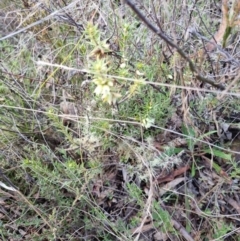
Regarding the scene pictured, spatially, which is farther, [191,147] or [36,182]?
[36,182]

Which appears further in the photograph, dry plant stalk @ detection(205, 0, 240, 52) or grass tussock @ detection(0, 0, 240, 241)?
grass tussock @ detection(0, 0, 240, 241)

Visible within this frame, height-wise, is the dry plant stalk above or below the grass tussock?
above

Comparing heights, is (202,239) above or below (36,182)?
below

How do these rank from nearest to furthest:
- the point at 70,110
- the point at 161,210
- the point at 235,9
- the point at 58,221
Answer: the point at 235,9, the point at 161,210, the point at 58,221, the point at 70,110

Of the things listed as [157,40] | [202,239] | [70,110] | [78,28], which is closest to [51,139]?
[70,110]

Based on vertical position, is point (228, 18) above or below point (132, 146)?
above

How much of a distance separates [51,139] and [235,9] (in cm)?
79

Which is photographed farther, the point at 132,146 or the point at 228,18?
the point at 132,146

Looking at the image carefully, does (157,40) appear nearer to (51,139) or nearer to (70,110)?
(70,110)

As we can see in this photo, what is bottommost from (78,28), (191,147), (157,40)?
(191,147)

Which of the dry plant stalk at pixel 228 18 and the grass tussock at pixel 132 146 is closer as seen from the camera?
the dry plant stalk at pixel 228 18

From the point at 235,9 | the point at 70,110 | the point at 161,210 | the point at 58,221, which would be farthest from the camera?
the point at 70,110

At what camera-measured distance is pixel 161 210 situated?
1300 millimetres

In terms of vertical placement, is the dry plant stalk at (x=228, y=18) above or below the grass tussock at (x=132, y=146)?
above
